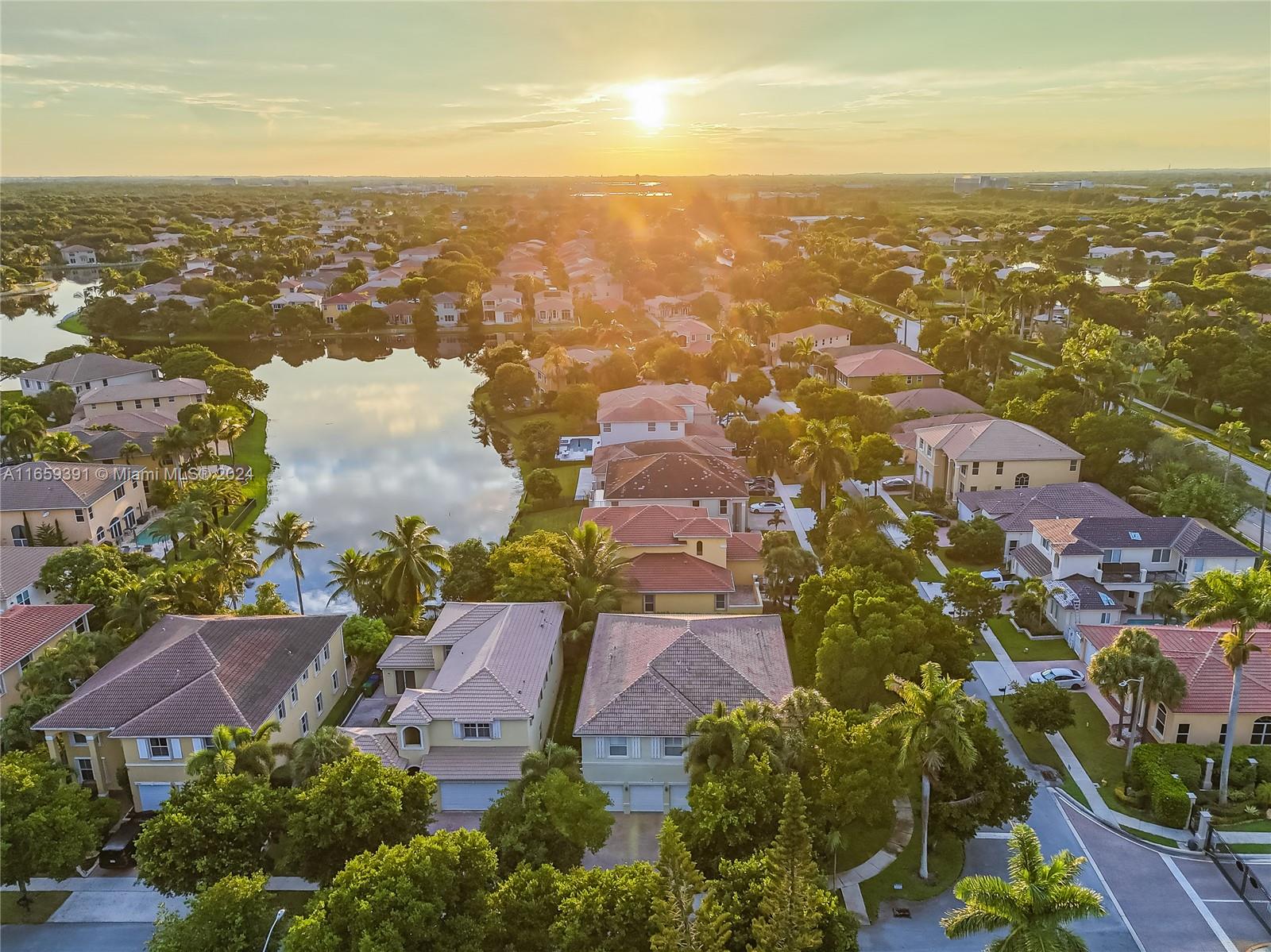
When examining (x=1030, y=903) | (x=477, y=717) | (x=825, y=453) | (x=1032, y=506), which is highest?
(x=825, y=453)

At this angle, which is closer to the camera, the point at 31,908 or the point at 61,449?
the point at 31,908

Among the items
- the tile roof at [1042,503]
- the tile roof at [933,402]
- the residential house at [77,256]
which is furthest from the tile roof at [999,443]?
the residential house at [77,256]

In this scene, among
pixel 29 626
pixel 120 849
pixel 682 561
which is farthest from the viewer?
pixel 682 561

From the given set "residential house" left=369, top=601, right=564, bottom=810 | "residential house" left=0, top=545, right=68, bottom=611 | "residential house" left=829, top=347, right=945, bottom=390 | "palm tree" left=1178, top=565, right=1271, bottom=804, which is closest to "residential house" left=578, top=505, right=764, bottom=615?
"residential house" left=369, top=601, right=564, bottom=810

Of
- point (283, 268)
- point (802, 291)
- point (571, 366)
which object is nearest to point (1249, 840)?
point (571, 366)

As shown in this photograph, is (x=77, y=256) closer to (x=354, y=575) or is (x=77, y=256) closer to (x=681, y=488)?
→ (x=354, y=575)

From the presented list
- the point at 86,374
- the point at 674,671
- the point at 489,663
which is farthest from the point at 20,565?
the point at 86,374

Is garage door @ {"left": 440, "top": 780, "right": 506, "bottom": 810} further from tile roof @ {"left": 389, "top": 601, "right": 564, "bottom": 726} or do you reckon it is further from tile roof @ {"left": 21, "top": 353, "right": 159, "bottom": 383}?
tile roof @ {"left": 21, "top": 353, "right": 159, "bottom": 383}

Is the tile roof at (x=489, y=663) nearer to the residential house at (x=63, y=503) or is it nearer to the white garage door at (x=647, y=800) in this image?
the white garage door at (x=647, y=800)
